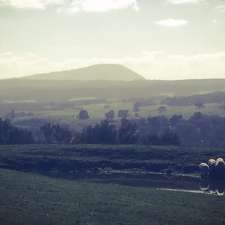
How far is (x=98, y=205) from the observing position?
52.8 meters

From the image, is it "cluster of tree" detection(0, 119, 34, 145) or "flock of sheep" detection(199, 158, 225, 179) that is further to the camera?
"cluster of tree" detection(0, 119, 34, 145)

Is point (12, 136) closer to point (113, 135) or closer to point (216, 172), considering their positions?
point (113, 135)

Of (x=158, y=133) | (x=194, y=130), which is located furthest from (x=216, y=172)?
Answer: (x=158, y=133)

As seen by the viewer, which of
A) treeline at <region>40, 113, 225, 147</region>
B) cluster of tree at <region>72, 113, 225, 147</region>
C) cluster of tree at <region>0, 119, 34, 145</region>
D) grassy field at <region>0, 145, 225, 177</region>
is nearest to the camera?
grassy field at <region>0, 145, 225, 177</region>

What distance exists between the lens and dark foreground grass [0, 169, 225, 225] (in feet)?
145

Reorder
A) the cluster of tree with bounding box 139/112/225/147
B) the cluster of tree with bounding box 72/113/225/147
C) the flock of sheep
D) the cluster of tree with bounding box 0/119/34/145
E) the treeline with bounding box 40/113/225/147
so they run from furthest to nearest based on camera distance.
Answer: the cluster of tree with bounding box 139/112/225/147 → the cluster of tree with bounding box 0/119/34/145 → the treeline with bounding box 40/113/225/147 → the cluster of tree with bounding box 72/113/225/147 → the flock of sheep

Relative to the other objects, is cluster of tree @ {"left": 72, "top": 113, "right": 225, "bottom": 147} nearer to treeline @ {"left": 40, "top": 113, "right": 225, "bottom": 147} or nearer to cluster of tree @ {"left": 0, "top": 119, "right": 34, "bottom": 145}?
treeline @ {"left": 40, "top": 113, "right": 225, "bottom": 147}

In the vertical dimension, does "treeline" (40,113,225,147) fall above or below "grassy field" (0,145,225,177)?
above

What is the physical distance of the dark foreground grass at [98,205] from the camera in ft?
145

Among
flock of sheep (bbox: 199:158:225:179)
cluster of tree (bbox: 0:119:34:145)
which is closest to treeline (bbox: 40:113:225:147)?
cluster of tree (bbox: 0:119:34:145)

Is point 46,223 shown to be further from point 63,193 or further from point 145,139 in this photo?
point 145,139

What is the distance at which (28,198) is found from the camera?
54500 millimetres

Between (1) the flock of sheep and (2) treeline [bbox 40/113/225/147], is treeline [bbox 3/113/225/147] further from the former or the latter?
(1) the flock of sheep

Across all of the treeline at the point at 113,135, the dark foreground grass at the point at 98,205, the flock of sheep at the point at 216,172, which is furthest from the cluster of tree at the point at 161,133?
the dark foreground grass at the point at 98,205
